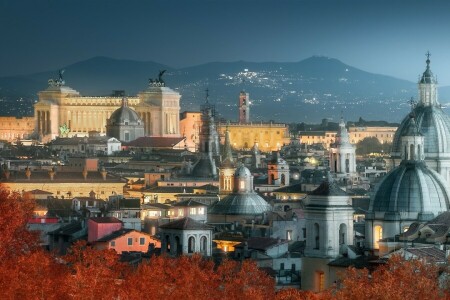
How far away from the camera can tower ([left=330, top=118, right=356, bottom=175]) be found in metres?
122

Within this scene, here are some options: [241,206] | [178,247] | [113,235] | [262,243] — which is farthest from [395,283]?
[241,206]

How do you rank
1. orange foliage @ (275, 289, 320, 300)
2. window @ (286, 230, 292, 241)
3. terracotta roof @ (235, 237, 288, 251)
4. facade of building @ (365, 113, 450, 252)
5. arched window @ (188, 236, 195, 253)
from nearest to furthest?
orange foliage @ (275, 289, 320, 300) → facade of building @ (365, 113, 450, 252) → arched window @ (188, 236, 195, 253) → terracotta roof @ (235, 237, 288, 251) → window @ (286, 230, 292, 241)

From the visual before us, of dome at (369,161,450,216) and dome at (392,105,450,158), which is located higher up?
dome at (392,105,450,158)

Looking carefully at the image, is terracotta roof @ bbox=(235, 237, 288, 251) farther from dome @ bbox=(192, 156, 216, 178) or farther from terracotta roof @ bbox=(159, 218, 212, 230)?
dome @ bbox=(192, 156, 216, 178)

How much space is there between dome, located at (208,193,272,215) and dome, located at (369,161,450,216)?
22.4 metres

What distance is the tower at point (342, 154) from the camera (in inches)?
4803

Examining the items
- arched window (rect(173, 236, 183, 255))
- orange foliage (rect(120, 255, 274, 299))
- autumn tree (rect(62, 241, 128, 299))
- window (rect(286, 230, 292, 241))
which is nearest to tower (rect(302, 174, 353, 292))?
orange foliage (rect(120, 255, 274, 299))

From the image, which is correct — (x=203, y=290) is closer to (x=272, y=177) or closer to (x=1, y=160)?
(x=272, y=177)

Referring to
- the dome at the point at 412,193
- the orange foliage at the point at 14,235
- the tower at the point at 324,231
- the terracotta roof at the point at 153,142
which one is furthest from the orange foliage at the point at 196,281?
the terracotta roof at the point at 153,142

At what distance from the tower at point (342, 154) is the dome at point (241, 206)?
2506 cm

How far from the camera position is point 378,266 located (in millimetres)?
62219

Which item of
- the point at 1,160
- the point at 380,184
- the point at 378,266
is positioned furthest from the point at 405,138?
the point at 1,160

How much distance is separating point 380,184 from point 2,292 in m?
18.0

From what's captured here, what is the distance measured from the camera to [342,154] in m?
123
